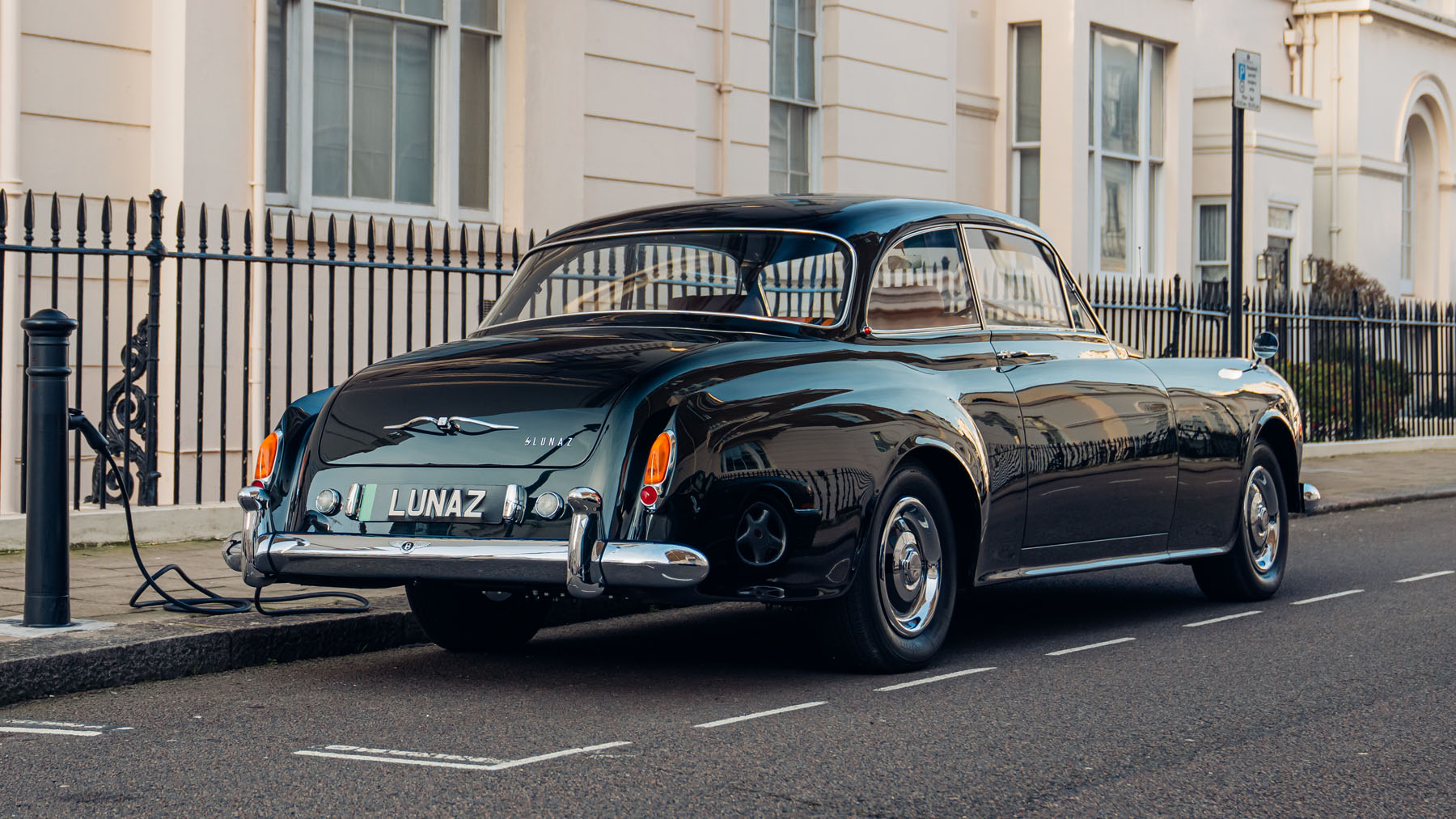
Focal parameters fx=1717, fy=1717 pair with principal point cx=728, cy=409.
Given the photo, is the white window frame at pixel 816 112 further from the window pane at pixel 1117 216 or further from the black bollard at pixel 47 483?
the black bollard at pixel 47 483

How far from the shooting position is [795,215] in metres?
6.59

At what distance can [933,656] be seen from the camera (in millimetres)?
6250

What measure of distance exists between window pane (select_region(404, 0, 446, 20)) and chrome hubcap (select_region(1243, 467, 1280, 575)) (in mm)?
6723

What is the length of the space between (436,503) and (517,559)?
39 centimetres

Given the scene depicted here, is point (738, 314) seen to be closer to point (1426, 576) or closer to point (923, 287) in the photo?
point (923, 287)

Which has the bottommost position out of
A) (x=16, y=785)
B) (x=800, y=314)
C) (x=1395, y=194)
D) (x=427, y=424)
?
(x=16, y=785)

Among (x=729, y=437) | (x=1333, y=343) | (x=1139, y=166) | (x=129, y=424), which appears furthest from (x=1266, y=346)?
(x=1139, y=166)

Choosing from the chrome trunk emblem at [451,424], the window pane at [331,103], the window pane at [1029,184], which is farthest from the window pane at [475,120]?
the window pane at [1029,184]

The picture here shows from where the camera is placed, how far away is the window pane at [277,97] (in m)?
11.1

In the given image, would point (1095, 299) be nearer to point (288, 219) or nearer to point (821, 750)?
point (288, 219)

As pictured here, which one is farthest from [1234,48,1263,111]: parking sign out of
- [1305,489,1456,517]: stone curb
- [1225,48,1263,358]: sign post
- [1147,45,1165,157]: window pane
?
[1147,45,1165,157]: window pane

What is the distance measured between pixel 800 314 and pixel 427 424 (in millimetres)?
1471

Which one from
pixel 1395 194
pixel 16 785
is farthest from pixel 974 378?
pixel 1395 194

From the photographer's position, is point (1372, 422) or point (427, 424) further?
point (1372, 422)
